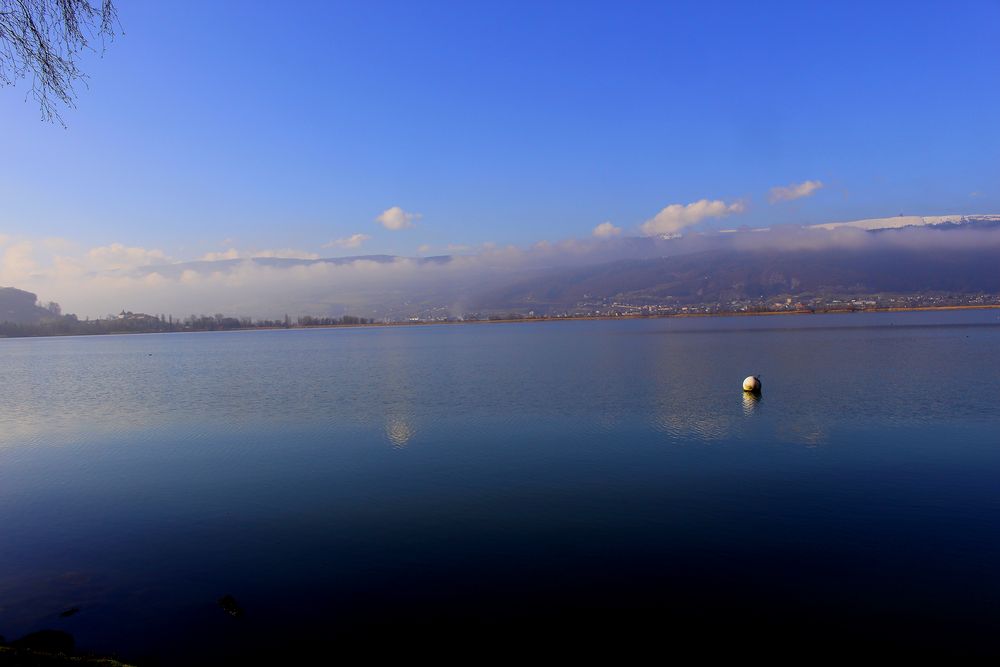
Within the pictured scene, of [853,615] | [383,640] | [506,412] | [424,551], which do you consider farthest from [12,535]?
[506,412]

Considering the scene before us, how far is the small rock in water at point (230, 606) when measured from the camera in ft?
34.2

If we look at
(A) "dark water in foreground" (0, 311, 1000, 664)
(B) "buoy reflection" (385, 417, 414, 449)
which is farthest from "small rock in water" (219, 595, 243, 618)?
(B) "buoy reflection" (385, 417, 414, 449)

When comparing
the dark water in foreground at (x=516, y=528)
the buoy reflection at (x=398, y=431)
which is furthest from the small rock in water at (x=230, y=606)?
the buoy reflection at (x=398, y=431)

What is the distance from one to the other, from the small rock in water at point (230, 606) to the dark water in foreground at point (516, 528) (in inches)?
6.2

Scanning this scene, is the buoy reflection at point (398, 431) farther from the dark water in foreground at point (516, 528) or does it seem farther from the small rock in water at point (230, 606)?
the small rock in water at point (230, 606)

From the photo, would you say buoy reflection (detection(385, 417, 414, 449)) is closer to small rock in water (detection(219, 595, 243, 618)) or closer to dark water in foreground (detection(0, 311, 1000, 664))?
dark water in foreground (detection(0, 311, 1000, 664))

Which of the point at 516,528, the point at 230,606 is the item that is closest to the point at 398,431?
the point at 516,528

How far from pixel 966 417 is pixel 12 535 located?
99.2 ft

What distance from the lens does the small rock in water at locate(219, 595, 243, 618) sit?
10439 millimetres

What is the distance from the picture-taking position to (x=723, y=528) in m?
13.5

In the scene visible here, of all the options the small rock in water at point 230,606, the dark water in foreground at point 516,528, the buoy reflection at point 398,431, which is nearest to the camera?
the dark water in foreground at point 516,528

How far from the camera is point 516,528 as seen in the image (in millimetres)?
13891

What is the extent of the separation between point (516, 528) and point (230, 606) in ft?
18.6

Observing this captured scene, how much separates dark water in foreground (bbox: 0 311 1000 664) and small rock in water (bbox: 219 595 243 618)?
16 centimetres
